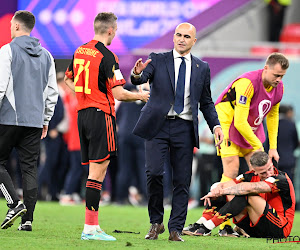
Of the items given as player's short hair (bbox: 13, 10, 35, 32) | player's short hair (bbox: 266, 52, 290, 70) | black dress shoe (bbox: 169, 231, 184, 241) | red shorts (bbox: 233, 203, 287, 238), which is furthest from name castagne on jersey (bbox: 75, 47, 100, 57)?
red shorts (bbox: 233, 203, 287, 238)

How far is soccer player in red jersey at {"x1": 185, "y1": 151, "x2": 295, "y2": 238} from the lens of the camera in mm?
8031

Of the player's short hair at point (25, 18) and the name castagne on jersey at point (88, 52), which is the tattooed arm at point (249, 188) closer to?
the name castagne on jersey at point (88, 52)

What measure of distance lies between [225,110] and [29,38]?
2493 millimetres

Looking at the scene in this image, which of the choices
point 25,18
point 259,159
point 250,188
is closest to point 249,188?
point 250,188

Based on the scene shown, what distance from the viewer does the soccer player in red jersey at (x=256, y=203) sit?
803 cm

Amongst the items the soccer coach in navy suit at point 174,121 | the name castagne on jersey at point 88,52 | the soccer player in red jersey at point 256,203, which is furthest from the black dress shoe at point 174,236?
the name castagne on jersey at point 88,52

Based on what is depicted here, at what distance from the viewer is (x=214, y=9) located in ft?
64.7

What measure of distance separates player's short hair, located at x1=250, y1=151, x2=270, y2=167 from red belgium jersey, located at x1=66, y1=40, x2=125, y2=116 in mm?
1810

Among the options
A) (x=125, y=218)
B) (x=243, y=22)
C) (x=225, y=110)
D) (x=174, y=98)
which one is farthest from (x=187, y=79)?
(x=243, y=22)

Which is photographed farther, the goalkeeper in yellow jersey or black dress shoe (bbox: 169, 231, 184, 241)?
the goalkeeper in yellow jersey

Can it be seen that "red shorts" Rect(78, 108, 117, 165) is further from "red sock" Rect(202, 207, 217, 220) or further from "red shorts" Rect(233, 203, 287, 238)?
"red shorts" Rect(233, 203, 287, 238)

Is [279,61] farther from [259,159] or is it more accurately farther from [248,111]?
[259,159]

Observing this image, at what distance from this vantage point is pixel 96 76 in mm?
6957

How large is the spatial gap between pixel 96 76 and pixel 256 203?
237 cm
